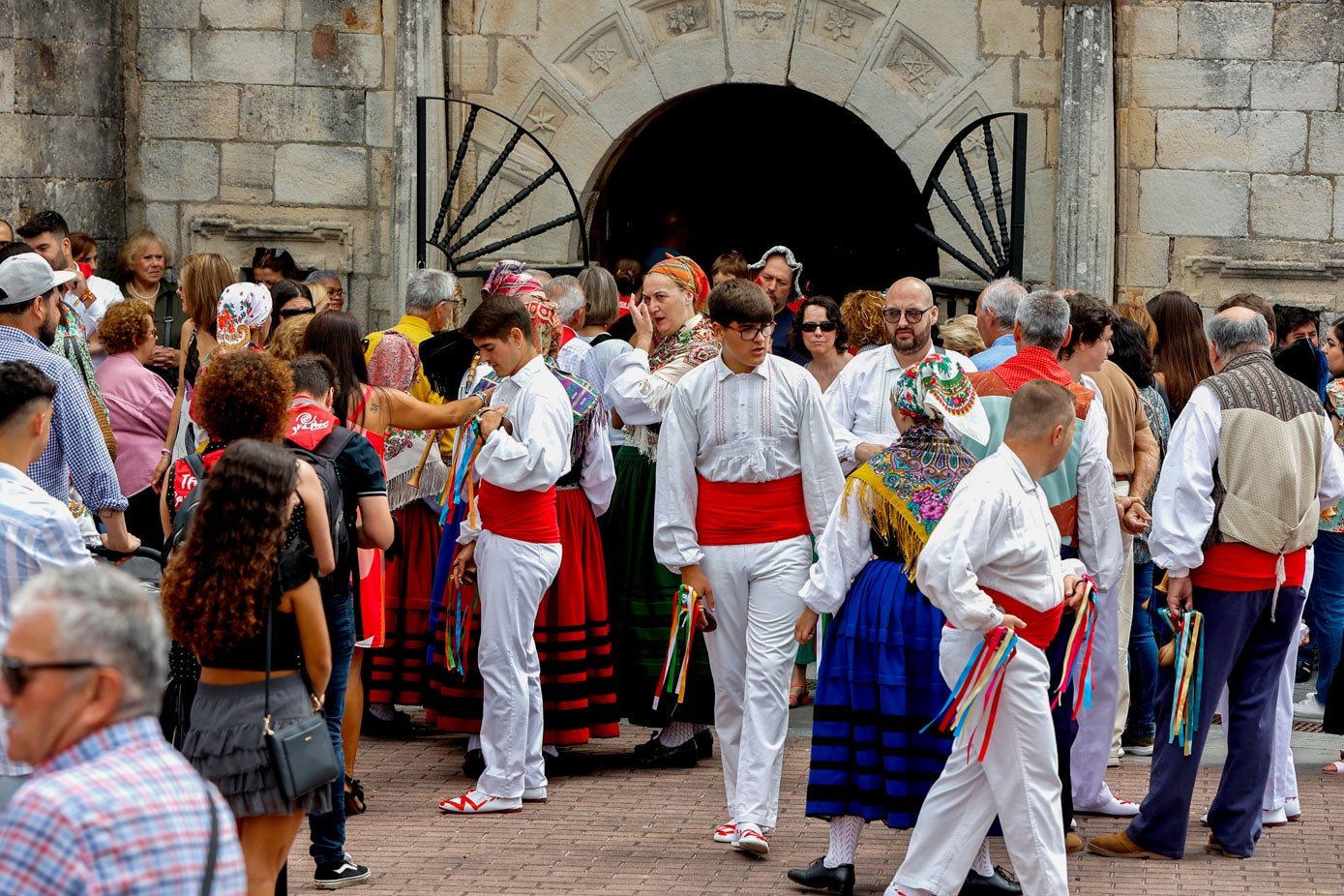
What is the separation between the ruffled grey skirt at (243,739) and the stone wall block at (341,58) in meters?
6.85

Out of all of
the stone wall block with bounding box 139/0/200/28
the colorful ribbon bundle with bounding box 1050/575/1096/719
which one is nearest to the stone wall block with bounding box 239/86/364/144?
the stone wall block with bounding box 139/0/200/28

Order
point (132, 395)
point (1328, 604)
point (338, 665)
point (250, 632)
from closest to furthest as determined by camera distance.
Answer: point (250, 632), point (338, 665), point (132, 395), point (1328, 604)

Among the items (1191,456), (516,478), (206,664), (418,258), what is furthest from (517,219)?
(206,664)

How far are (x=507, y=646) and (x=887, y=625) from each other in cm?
163

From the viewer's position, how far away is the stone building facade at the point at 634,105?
32.9 ft

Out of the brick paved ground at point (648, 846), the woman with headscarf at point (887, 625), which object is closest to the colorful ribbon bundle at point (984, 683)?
the woman with headscarf at point (887, 625)

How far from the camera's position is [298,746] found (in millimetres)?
4125

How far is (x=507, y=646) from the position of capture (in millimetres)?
6254

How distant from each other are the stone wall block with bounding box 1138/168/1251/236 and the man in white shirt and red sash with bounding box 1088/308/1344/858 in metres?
4.54

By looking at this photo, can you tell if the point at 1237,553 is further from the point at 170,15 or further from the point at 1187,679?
the point at 170,15

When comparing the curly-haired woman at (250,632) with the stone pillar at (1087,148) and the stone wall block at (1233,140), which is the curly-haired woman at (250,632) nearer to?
the stone pillar at (1087,148)

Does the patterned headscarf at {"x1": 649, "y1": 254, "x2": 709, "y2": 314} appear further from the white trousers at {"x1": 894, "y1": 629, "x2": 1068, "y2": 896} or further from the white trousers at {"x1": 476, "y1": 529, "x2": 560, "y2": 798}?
the white trousers at {"x1": 894, "y1": 629, "x2": 1068, "y2": 896}

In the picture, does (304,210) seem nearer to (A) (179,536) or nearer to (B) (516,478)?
(B) (516,478)

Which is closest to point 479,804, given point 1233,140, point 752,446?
point 752,446
